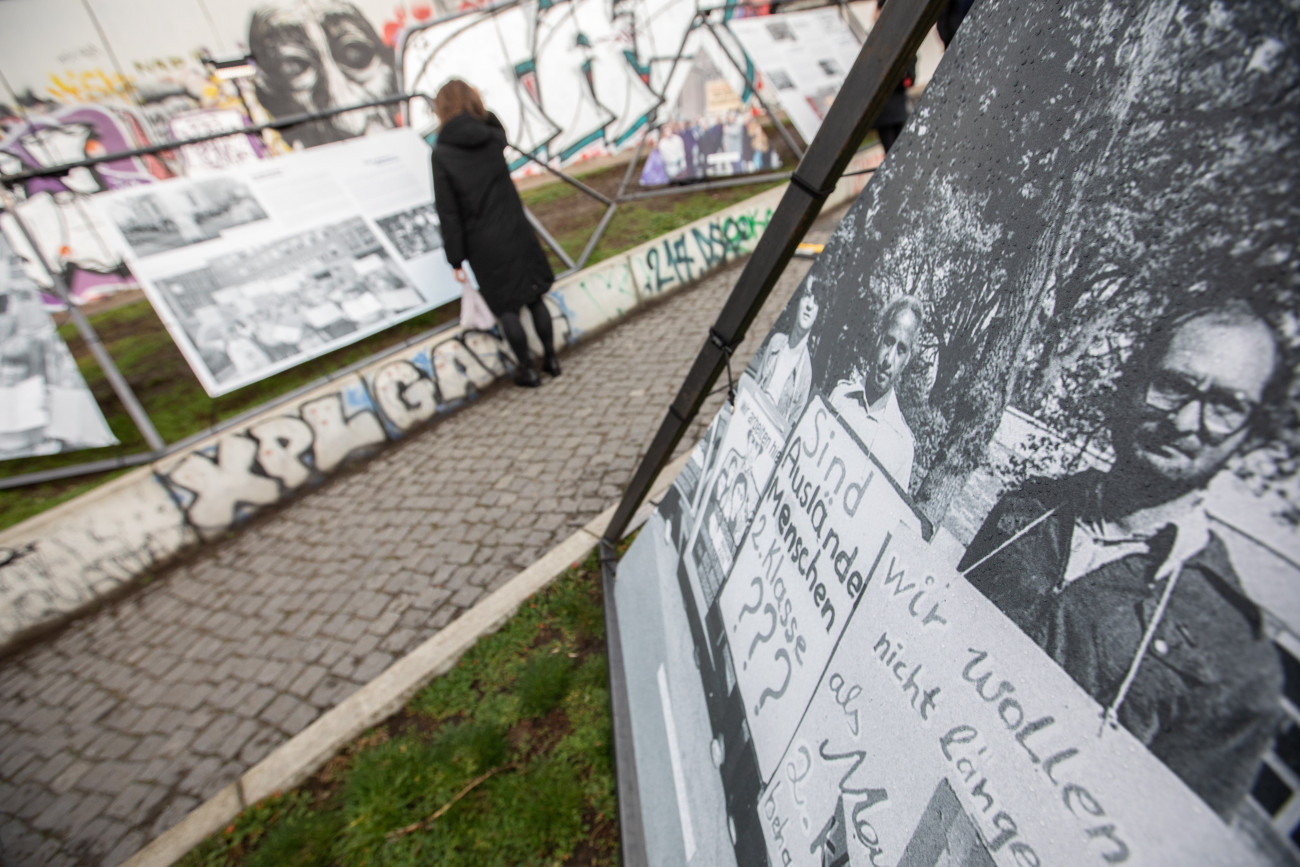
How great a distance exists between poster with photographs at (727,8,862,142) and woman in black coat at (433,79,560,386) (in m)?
4.16

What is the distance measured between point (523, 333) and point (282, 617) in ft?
8.93

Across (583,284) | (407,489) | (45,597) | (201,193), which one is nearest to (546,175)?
(583,284)

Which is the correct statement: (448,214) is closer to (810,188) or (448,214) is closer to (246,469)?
(246,469)

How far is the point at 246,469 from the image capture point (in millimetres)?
4414

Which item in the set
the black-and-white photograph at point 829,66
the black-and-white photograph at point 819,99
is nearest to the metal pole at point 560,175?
the black-and-white photograph at point 819,99

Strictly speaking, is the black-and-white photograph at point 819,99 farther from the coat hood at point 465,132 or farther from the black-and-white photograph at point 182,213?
the black-and-white photograph at point 182,213

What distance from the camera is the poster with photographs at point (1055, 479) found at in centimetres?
Answer: 50

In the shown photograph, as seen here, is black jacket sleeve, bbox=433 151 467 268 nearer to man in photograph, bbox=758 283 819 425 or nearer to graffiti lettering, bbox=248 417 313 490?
graffiti lettering, bbox=248 417 313 490

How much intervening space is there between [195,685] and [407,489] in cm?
163

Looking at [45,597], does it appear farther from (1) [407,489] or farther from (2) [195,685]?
(1) [407,489]

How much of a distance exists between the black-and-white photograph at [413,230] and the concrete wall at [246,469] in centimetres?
88

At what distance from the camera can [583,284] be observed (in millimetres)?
6125

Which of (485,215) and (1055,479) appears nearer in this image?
(1055,479)

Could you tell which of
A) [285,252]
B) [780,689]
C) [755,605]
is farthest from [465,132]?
[780,689]
